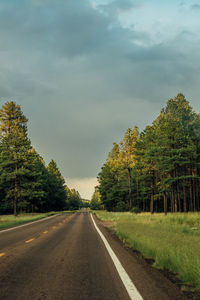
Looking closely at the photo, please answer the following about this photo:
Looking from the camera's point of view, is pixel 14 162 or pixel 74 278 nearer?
pixel 74 278

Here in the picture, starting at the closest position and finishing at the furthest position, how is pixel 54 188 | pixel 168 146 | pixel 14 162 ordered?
pixel 168 146
pixel 14 162
pixel 54 188

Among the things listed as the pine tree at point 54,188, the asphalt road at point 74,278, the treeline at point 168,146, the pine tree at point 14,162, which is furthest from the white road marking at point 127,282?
the pine tree at point 54,188

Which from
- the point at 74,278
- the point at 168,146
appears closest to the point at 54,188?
the point at 168,146

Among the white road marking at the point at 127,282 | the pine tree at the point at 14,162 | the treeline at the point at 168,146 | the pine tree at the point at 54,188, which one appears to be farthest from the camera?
the pine tree at the point at 54,188

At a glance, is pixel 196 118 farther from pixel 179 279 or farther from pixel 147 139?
pixel 179 279

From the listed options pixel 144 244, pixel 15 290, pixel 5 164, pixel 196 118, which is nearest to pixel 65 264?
pixel 15 290

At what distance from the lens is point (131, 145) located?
47.8 metres

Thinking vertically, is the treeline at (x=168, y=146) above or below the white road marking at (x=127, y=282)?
above

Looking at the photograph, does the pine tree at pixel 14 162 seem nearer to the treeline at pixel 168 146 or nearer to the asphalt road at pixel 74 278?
the treeline at pixel 168 146

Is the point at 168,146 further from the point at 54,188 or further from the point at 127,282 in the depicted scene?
the point at 54,188

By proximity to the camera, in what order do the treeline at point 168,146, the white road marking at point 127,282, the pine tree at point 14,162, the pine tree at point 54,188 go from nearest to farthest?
the white road marking at point 127,282, the treeline at point 168,146, the pine tree at point 14,162, the pine tree at point 54,188

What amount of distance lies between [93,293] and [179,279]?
213 cm

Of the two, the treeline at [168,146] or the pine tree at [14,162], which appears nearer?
the treeline at [168,146]

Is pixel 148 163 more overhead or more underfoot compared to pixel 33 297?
more overhead
